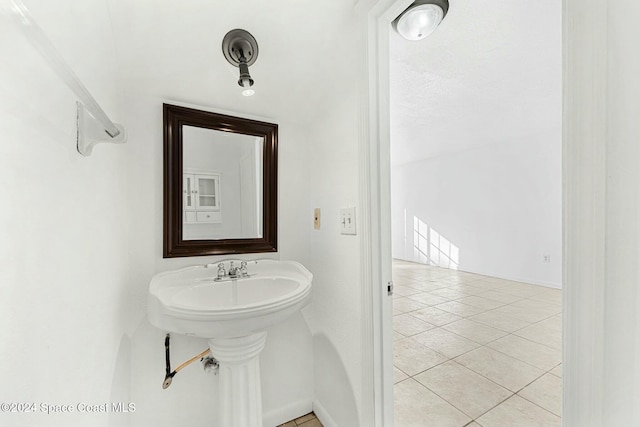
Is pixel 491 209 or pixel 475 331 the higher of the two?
pixel 491 209

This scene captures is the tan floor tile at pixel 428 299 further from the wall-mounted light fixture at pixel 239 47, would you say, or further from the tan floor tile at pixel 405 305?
the wall-mounted light fixture at pixel 239 47

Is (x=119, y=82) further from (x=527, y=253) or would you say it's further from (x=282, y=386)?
(x=527, y=253)

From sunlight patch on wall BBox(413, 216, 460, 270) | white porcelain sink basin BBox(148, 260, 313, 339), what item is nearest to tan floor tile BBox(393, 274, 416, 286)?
sunlight patch on wall BBox(413, 216, 460, 270)

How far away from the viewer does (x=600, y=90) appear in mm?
437

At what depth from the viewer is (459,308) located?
10.0 ft

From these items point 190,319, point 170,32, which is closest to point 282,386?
point 190,319

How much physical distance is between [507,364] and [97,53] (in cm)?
288

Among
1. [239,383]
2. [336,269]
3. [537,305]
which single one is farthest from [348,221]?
[537,305]

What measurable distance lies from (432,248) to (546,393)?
14.3ft

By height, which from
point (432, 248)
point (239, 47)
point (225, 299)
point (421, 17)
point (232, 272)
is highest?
point (421, 17)

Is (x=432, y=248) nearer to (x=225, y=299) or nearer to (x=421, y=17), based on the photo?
(x=421, y=17)

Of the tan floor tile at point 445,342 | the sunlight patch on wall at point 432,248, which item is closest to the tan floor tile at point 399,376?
the tan floor tile at point 445,342

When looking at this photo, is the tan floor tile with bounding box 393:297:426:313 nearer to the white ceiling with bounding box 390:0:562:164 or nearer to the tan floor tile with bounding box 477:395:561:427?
the tan floor tile with bounding box 477:395:561:427

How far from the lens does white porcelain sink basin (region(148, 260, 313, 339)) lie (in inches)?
34.4
